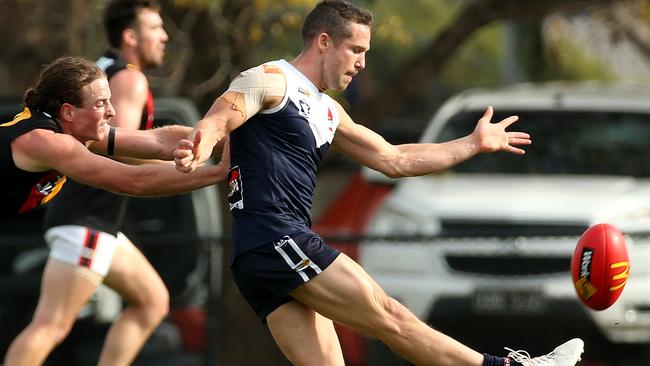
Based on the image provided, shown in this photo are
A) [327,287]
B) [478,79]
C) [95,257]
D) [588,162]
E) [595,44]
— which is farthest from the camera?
[478,79]

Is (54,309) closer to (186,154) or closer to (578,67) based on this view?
(186,154)

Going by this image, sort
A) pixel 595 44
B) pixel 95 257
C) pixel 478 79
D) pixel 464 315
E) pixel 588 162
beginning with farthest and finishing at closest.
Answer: pixel 478 79 < pixel 595 44 < pixel 588 162 < pixel 464 315 < pixel 95 257

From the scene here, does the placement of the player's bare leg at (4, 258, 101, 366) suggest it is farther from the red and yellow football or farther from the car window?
the car window

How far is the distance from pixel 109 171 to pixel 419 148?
1.53 meters

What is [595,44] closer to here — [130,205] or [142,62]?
[130,205]

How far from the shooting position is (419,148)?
728 cm

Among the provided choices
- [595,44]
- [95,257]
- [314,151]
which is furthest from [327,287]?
[595,44]

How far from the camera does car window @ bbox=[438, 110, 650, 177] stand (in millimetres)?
11320

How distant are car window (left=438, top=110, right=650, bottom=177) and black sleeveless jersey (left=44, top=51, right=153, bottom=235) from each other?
3.62 m

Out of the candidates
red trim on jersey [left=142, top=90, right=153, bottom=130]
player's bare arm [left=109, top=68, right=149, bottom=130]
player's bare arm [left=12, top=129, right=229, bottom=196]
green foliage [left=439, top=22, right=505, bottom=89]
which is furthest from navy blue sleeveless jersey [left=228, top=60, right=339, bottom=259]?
green foliage [left=439, top=22, right=505, bottom=89]

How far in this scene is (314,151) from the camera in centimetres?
679

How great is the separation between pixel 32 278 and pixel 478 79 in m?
12.7

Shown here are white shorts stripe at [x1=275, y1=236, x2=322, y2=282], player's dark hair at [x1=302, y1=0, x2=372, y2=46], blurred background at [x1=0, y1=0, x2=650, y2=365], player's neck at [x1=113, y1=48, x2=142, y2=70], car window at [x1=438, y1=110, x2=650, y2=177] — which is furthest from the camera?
car window at [x1=438, y1=110, x2=650, y2=177]

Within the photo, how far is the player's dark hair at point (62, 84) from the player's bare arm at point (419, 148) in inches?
47.9
